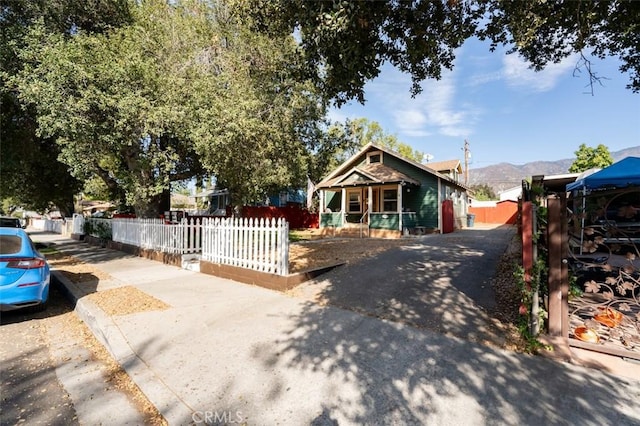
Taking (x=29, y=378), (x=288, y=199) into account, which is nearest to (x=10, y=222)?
(x=29, y=378)

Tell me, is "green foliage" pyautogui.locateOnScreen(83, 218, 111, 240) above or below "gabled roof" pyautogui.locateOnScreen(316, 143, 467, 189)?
below

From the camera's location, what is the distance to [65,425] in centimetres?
270

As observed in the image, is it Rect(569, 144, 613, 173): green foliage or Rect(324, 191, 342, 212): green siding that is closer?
Rect(324, 191, 342, 212): green siding

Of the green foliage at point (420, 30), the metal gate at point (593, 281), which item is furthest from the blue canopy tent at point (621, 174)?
the metal gate at point (593, 281)

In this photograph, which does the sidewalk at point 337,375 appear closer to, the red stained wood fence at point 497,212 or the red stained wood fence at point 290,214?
the red stained wood fence at point 290,214

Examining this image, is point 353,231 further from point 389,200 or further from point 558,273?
point 558,273

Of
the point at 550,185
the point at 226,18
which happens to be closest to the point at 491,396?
the point at 550,185

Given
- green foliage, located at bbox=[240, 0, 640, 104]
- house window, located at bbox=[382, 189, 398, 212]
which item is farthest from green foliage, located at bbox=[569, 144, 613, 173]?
green foliage, located at bbox=[240, 0, 640, 104]

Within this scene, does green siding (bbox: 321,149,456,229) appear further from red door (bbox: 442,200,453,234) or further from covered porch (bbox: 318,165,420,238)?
red door (bbox: 442,200,453,234)

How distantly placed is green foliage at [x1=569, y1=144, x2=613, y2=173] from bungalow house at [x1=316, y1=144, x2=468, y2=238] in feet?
90.1

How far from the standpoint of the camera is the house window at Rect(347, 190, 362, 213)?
18.9 metres

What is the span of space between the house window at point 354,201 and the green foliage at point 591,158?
3196 cm

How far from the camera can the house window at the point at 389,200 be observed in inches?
699

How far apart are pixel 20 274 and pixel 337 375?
5.36 meters
